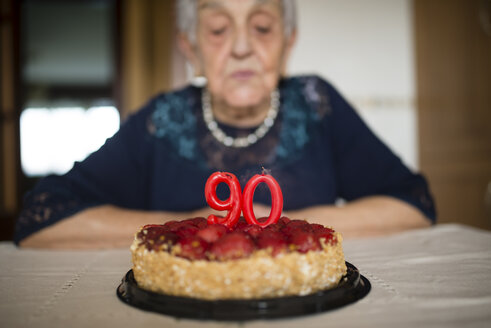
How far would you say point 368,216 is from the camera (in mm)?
1129

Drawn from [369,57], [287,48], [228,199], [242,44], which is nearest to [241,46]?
[242,44]

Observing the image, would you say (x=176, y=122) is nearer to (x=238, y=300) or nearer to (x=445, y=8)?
(x=238, y=300)

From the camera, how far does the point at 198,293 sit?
0.53m

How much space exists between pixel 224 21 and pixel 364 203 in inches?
28.0

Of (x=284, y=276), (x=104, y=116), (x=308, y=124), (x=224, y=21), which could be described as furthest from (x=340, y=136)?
(x=104, y=116)

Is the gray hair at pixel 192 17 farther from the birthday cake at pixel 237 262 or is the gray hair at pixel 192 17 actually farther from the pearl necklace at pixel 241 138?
the birthday cake at pixel 237 262

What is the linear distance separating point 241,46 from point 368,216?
0.64 metres

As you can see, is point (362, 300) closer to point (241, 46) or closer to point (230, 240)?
point (230, 240)

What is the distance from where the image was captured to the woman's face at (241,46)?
1.28 meters

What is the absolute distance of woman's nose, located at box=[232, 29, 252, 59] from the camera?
1.28 m

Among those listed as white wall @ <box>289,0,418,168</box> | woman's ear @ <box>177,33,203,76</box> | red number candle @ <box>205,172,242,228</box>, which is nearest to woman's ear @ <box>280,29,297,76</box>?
woman's ear @ <box>177,33,203,76</box>

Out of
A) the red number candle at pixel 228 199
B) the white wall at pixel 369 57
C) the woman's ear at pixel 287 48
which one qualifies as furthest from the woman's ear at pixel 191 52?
the white wall at pixel 369 57

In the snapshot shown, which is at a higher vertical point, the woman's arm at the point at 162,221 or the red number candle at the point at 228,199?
the red number candle at the point at 228,199

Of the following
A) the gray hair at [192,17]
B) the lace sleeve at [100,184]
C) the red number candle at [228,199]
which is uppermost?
the gray hair at [192,17]
